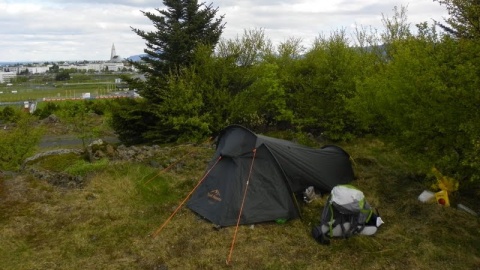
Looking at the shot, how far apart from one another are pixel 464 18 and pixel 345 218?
4912mm

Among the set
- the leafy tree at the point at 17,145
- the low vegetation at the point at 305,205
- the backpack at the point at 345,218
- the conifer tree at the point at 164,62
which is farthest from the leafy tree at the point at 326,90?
the leafy tree at the point at 17,145

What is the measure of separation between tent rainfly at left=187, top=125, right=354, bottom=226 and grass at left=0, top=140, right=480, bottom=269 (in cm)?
28

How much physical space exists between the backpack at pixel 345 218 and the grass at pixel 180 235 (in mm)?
161

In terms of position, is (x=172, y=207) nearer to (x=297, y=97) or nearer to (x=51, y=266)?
(x=51, y=266)

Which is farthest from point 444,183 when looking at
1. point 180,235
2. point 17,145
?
point 17,145

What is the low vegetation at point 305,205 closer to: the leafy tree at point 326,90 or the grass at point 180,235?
the grass at point 180,235

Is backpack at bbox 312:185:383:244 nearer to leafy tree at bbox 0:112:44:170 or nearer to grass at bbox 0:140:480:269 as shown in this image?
grass at bbox 0:140:480:269

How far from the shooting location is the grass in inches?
247

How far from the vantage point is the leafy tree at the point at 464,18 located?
23.9ft

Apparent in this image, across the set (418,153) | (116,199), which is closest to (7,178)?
(116,199)

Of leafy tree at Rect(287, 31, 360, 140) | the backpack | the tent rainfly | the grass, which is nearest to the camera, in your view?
the grass

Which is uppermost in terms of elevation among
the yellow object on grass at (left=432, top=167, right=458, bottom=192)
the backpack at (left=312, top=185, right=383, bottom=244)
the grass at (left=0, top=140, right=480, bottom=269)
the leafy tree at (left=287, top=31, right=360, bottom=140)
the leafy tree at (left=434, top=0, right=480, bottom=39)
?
the leafy tree at (left=434, top=0, right=480, bottom=39)

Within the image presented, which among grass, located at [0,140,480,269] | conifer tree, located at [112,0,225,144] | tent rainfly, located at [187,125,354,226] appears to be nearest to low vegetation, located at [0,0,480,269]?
grass, located at [0,140,480,269]

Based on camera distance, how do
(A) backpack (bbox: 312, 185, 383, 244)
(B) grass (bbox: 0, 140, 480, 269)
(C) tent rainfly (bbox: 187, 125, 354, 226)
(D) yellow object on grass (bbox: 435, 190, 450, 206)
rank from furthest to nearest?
1. (D) yellow object on grass (bbox: 435, 190, 450, 206)
2. (C) tent rainfly (bbox: 187, 125, 354, 226)
3. (A) backpack (bbox: 312, 185, 383, 244)
4. (B) grass (bbox: 0, 140, 480, 269)
